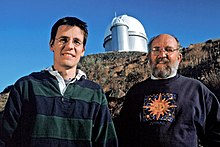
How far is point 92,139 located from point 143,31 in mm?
26118

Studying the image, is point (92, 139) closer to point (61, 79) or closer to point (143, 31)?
point (61, 79)

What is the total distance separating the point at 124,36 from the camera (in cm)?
2478

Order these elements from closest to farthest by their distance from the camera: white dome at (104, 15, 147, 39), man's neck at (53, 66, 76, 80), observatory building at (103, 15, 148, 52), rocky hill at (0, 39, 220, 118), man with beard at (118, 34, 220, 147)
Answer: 1. man's neck at (53, 66, 76, 80)
2. man with beard at (118, 34, 220, 147)
3. rocky hill at (0, 39, 220, 118)
4. observatory building at (103, 15, 148, 52)
5. white dome at (104, 15, 147, 39)

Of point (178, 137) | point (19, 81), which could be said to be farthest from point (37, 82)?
point (178, 137)

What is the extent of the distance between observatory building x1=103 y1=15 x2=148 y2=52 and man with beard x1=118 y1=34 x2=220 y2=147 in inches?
820

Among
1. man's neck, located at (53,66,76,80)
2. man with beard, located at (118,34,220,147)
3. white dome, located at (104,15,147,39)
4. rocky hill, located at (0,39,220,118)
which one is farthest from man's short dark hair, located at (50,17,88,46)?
white dome, located at (104,15,147,39)

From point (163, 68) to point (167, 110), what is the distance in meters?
0.46

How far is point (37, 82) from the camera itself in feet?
7.00

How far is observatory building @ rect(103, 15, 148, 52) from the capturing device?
79.4 ft

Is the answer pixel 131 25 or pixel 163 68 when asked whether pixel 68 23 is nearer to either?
pixel 163 68

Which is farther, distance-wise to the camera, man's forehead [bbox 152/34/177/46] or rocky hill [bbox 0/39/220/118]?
rocky hill [bbox 0/39/220/118]

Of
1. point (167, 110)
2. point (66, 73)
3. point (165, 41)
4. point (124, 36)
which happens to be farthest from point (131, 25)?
point (66, 73)

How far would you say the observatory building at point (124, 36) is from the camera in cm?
2419

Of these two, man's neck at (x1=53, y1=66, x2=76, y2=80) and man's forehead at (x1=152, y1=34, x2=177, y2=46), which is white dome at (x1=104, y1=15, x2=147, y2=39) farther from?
man's neck at (x1=53, y1=66, x2=76, y2=80)
